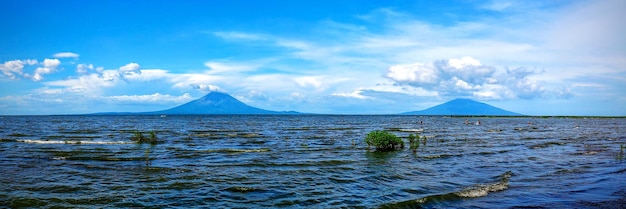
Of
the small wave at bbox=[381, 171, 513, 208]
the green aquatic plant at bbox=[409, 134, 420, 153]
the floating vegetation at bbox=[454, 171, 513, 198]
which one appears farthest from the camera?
the green aquatic plant at bbox=[409, 134, 420, 153]

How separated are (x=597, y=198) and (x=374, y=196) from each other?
8.99 meters

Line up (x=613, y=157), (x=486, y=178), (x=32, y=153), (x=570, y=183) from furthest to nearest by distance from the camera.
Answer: (x=32, y=153)
(x=613, y=157)
(x=486, y=178)
(x=570, y=183)

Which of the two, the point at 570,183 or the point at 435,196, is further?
the point at 570,183

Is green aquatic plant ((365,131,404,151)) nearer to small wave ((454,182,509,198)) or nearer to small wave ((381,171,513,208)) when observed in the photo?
small wave ((381,171,513,208))

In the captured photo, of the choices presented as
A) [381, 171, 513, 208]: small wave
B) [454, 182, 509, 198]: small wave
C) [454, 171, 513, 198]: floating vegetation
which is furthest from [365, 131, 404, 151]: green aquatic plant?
[454, 182, 509, 198]: small wave

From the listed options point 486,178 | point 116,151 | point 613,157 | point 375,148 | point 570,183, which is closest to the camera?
point 570,183

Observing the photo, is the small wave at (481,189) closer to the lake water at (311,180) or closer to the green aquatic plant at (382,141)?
the lake water at (311,180)

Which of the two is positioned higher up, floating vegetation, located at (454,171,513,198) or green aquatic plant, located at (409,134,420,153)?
green aquatic plant, located at (409,134,420,153)

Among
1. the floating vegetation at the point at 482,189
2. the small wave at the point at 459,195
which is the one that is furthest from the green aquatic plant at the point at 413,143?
the small wave at the point at 459,195

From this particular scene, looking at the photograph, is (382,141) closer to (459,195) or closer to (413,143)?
(413,143)

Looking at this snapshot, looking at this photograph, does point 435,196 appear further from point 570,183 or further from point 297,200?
point 570,183

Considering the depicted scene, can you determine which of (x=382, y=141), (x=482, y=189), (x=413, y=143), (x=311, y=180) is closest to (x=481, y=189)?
(x=482, y=189)

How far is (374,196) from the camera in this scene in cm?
1745

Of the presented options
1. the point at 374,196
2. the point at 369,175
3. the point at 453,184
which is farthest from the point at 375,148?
the point at 374,196
